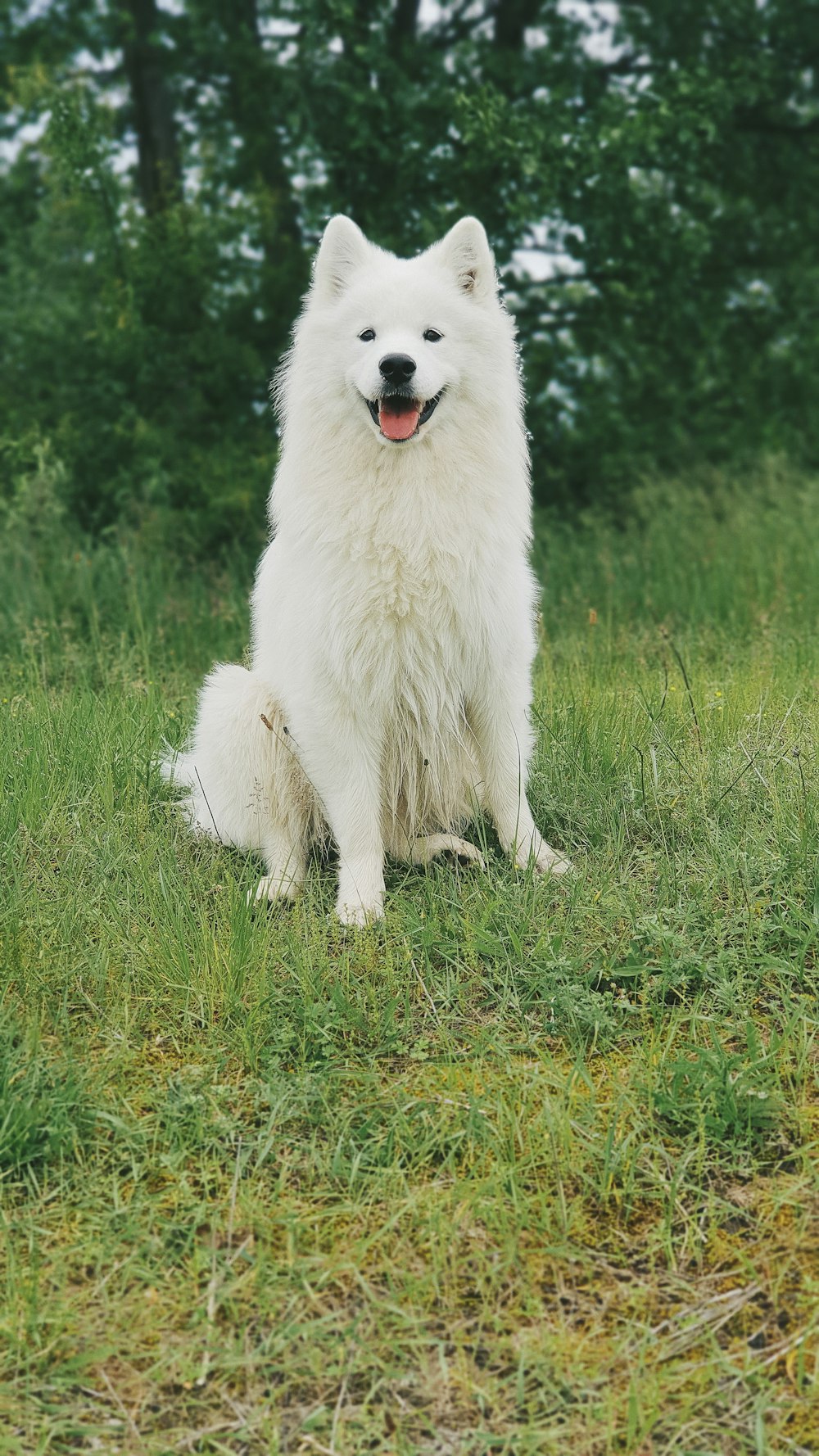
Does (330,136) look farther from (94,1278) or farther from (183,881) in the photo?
(94,1278)

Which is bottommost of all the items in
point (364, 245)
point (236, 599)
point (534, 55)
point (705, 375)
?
point (236, 599)

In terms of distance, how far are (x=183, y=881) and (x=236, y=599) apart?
3.49 metres

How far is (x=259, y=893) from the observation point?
3.75 metres

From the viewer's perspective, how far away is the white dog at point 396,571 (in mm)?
3643

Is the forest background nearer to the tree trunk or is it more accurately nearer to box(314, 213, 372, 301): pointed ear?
the tree trunk

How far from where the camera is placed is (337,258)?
153 inches

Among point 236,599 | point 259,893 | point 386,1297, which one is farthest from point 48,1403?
point 236,599

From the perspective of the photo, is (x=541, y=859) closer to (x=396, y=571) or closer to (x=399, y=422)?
(x=396, y=571)

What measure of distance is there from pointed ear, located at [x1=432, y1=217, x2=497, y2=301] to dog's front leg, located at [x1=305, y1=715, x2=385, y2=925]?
1.38m

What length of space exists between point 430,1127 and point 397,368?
2005mm

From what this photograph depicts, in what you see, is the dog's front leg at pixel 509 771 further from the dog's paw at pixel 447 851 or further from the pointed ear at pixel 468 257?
the pointed ear at pixel 468 257

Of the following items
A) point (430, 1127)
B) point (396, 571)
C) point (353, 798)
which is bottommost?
point (430, 1127)

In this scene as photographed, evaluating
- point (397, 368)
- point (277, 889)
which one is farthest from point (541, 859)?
point (397, 368)

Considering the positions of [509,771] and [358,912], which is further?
[509,771]
